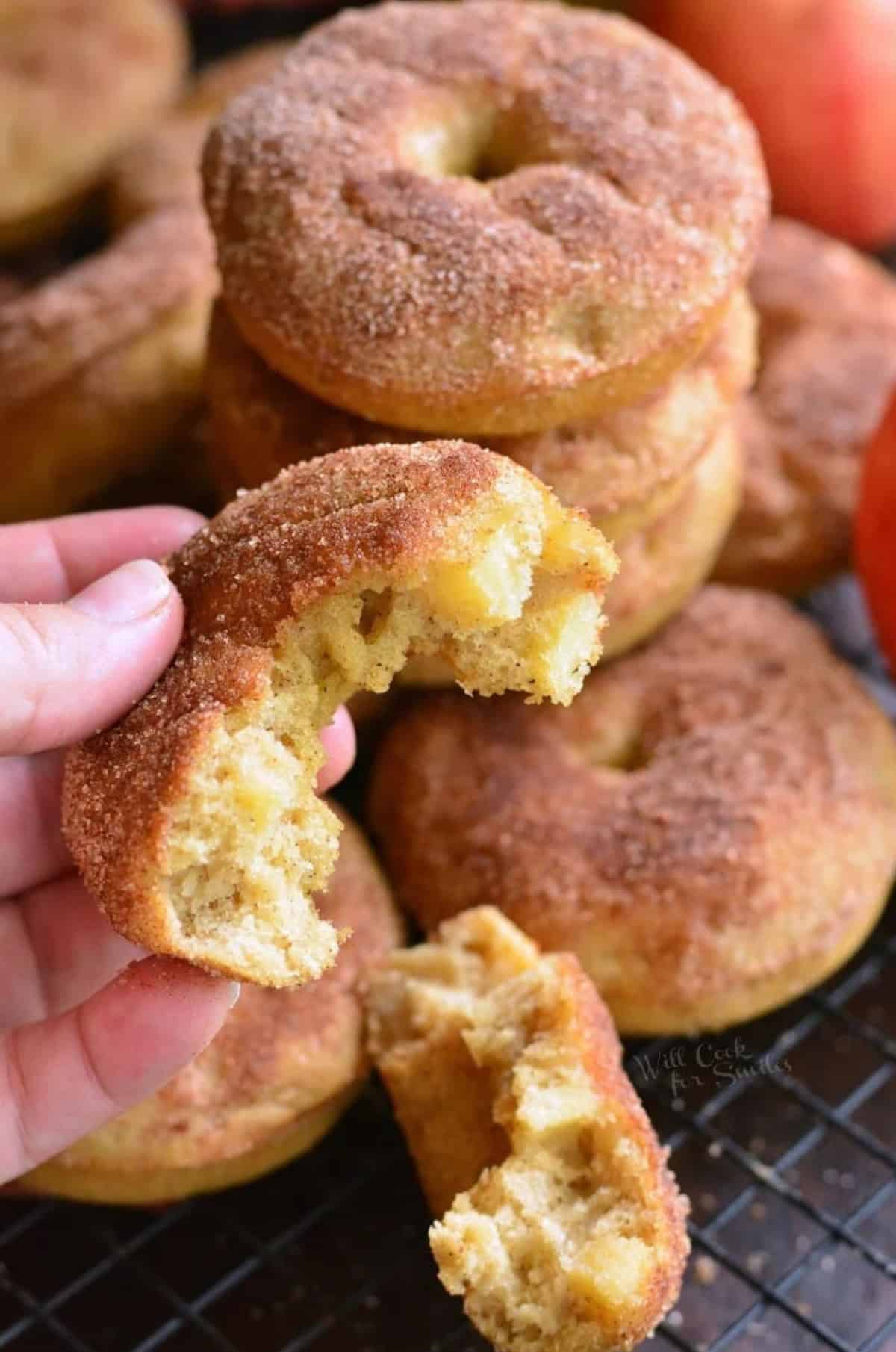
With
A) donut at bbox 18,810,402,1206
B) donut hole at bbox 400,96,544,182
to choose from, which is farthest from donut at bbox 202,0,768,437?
donut at bbox 18,810,402,1206

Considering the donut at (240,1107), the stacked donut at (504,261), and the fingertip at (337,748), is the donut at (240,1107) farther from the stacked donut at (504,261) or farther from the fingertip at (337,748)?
the stacked donut at (504,261)

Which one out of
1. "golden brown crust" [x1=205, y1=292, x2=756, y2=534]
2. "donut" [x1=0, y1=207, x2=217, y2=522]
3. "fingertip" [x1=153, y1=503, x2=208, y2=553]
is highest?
"golden brown crust" [x1=205, y1=292, x2=756, y2=534]

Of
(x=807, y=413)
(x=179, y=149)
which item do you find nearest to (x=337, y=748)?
(x=807, y=413)

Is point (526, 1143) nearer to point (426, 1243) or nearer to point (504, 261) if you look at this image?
point (426, 1243)

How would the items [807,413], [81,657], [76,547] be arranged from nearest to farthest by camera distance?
[81,657] < [76,547] < [807,413]

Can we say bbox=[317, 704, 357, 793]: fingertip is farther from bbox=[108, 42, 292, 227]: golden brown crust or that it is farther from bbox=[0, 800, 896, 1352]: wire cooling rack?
bbox=[108, 42, 292, 227]: golden brown crust

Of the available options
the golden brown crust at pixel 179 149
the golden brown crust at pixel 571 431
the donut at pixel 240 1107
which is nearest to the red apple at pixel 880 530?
the golden brown crust at pixel 571 431

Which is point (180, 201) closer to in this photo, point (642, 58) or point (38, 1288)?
point (642, 58)
